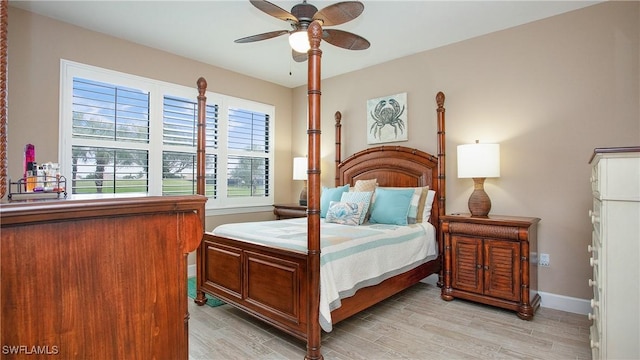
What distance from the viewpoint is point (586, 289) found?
9.52 ft

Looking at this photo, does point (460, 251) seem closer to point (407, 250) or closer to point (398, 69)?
point (407, 250)

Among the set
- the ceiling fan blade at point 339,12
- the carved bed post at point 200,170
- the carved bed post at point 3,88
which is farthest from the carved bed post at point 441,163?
the carved bed post at point 3,88

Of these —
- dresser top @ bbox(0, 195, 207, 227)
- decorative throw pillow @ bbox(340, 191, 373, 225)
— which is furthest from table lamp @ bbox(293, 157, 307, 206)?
dresser top @ bbox(0, 195, 207, 227)

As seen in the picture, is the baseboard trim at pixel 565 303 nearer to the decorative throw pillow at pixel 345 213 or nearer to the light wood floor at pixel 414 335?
the light wood floor at pixel 414 335

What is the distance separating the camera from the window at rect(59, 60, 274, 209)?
329 cm

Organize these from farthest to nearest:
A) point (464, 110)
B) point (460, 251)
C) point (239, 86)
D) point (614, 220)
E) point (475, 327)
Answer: point (239, 86) → point (464, 110) → point (460, 251) → point (475, 327) → point (614, 220)

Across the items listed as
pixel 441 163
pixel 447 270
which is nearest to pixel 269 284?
pixel 447 270

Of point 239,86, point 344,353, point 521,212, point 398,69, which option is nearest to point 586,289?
point 521,212

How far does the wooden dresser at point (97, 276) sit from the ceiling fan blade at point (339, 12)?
1822 millimetres

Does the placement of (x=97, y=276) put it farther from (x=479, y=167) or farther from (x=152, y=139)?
(x=152, y=139)

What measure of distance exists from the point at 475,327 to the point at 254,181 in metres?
3.39

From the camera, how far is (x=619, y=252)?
1581 millimetres

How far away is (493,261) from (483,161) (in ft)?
3.05

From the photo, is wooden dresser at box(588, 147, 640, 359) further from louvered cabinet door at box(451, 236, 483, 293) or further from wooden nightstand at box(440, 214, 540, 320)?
louvered cabinet door at box(451, 236, 483, 293)
